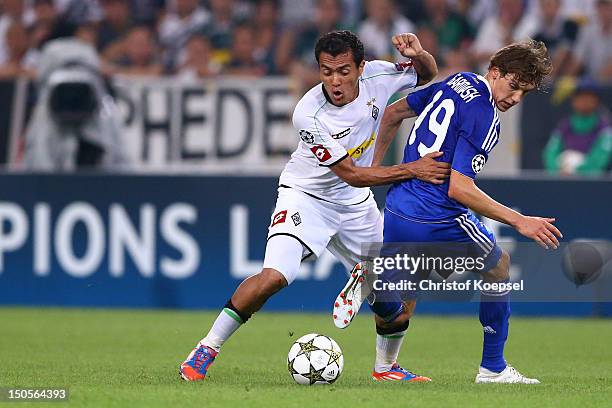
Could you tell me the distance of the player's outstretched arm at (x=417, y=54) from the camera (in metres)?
7.80

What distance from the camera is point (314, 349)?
7.59 meters

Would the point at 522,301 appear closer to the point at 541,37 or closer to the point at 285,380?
the point at 541,37

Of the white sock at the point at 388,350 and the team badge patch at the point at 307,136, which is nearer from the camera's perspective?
the team badge patch at the point at 307,136

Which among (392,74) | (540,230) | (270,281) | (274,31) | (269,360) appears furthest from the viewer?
(274,31)

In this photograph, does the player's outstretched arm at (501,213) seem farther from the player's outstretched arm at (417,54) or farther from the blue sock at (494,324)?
the player's outstretched arm at (417,54)

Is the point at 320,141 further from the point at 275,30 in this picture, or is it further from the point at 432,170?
the point at 275,30

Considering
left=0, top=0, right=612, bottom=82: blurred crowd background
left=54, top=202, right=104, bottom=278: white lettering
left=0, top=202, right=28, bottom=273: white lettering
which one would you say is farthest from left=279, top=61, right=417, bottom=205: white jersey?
left=0, top=0, right=612, bottom=82: blurred crowd background

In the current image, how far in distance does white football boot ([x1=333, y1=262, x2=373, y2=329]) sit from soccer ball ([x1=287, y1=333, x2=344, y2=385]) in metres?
0.18

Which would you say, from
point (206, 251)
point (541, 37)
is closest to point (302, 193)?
point (206, 251)

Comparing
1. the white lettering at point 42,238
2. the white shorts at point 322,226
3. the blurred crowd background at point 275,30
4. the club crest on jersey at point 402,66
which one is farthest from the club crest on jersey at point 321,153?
the blurred crowd background at point 275,30

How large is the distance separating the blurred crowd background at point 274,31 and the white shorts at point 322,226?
23.0 feet

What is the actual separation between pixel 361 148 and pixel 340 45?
77cm

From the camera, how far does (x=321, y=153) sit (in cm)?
770

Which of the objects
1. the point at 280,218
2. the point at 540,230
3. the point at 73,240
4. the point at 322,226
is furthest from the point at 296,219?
the point at 73,240
